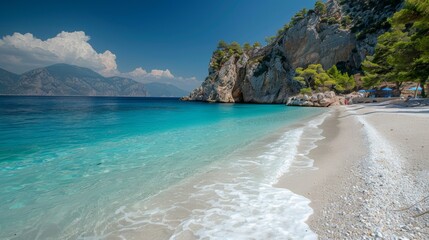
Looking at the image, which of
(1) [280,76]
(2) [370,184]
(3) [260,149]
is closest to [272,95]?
(1) [280,76]

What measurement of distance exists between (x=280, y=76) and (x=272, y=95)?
7.30 m

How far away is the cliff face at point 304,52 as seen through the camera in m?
64.6

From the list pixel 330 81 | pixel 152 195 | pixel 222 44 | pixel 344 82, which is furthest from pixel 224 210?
pixel 222 44

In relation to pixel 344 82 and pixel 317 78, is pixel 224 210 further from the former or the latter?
pixel 317 78

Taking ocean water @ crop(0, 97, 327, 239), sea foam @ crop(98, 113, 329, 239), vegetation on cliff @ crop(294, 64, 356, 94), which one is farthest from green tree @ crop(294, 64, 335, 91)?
sea foam @ crop(98, 113, 329, 239)

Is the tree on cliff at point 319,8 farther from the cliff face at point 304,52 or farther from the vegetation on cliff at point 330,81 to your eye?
the vegetation on cliff at point 330,81

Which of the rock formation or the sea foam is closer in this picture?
the sea foam

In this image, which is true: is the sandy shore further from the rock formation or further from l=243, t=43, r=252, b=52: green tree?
l=243, t=43, r=252, b=52: green tree

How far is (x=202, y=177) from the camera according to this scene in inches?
260

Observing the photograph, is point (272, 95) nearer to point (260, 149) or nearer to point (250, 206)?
point (260, 149)

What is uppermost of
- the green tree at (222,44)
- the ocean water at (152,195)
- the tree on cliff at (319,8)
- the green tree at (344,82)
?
the tree on cliff at (319,8)

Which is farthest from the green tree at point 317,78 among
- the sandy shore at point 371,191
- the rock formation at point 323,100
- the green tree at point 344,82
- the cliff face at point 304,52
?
the sandy shore at point 371,191

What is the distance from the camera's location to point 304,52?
73062mm

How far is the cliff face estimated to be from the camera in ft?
212
